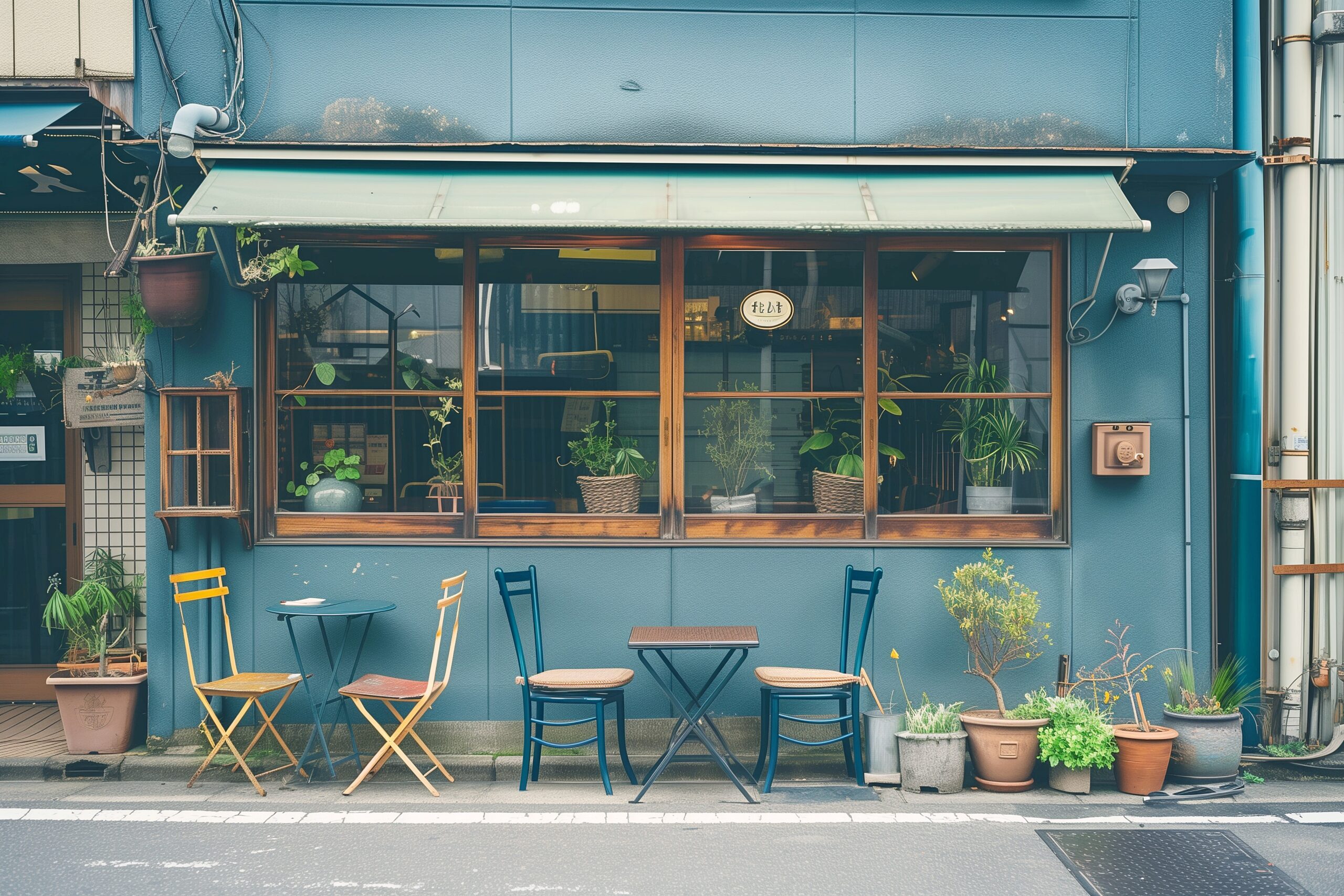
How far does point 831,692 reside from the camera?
606 centimetres

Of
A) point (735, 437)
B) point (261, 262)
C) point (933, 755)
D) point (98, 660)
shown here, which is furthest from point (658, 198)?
point (98, 660)

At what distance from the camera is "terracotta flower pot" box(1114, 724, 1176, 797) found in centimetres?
586

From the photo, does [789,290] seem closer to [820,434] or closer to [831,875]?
[820,434]

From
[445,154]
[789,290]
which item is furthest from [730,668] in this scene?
[445,154]

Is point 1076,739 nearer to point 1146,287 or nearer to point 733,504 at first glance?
point 733,504

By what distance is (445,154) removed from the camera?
21.2 ft

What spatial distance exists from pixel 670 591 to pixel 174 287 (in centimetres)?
→ 375

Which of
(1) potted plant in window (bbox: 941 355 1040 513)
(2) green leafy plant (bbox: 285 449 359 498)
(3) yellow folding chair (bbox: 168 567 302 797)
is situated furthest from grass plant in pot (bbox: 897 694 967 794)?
(2) green leafy plant (bbox: 285 449 359 498)

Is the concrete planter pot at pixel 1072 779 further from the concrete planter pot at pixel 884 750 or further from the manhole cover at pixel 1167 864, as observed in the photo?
the concrete planter pot at pixel 884 750

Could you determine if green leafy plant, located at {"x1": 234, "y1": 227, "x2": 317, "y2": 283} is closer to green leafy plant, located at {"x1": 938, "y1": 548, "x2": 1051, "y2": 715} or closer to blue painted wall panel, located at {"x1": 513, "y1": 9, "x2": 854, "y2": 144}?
blue painted wall panel, located at {"x1": 513, "y1": 9, "x2": 854, "y2": 144}

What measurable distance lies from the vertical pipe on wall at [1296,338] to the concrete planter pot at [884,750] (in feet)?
9.03

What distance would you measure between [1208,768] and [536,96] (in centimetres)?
598

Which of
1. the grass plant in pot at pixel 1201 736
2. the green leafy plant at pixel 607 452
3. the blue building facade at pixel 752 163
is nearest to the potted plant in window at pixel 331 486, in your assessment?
the blue building facade at pixel 752 163

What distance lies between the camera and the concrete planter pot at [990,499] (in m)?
6.77
